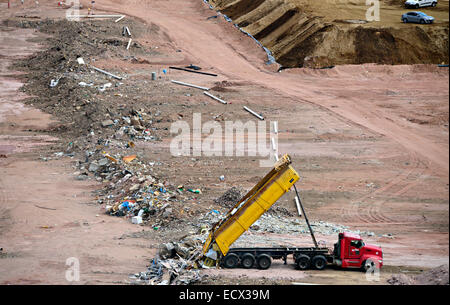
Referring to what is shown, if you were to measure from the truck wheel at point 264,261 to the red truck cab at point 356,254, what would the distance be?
76.7 inches

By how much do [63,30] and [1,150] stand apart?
2290 centimetres

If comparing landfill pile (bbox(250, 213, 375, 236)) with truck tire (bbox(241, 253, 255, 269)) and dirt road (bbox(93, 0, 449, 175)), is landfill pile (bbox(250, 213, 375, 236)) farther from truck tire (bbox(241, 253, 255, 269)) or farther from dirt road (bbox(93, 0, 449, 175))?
dirt road (bbox(93, 0, 449, 175))

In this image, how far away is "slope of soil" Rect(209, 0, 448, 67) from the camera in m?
35.4

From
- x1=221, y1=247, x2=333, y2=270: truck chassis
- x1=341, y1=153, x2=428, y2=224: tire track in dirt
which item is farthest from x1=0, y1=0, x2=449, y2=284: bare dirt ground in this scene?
x1=221, y1=247, x2=333, y2=270: truck chassis

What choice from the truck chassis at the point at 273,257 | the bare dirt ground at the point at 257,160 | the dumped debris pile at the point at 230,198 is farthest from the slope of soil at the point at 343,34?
the truck chassis at the point at 273,257

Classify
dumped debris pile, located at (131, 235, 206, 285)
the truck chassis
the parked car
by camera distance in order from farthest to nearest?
the parked car
the truck chassis
dumped debris pile, located at (131, 235, 206, 285)

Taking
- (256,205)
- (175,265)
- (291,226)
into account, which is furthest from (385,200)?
(175,265)

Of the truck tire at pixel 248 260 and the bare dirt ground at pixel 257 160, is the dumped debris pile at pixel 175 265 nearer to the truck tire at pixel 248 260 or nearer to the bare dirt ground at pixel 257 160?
the bare dirt ground at pixel 257 160

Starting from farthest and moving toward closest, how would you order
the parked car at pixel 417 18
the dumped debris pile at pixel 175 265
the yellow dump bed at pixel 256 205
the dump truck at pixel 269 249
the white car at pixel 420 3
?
the white car at pixel 420 3, the parked car at pixel 417 18, the dumped debris pile at pixel 175 265, the dump truck at pixel 269 249, the yellow dump bed at pixel 256 205

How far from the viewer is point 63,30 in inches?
1912

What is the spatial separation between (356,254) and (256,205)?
330 cm

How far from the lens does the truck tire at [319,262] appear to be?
51.8 ft

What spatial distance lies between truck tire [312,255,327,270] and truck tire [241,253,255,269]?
175cm
